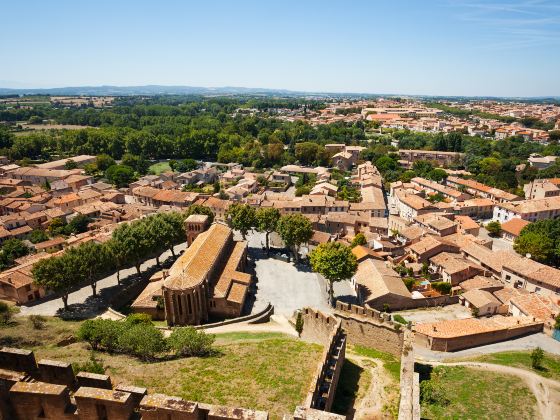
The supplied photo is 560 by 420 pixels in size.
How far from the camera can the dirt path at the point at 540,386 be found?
84.7ft

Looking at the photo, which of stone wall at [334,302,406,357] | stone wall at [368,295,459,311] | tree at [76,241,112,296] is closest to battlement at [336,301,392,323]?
stone wall at [334,302,406,357]

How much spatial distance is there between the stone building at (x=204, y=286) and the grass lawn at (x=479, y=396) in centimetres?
2128

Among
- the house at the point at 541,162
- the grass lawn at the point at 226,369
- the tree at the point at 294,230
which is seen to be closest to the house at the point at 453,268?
the tree at the point at 294,230

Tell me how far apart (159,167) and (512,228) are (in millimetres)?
102171

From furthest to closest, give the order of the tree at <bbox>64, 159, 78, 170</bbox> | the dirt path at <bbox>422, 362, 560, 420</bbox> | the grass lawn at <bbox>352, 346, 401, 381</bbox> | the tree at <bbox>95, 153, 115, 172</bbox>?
the tree at <bbox>95, 153, 115, 172</bbox> → the tree at <bbox>64, 159, 78, 170</bbox> → the grass lawn at <bbox>352, 346, 401, 381</bbox> → the dirt path at <bbox>422, 362, 560, 420</bbox>

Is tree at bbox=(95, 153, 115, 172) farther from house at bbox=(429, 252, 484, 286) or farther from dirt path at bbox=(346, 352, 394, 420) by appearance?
dirt path at bbox=(346, 352, 394, 420)

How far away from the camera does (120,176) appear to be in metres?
99.6

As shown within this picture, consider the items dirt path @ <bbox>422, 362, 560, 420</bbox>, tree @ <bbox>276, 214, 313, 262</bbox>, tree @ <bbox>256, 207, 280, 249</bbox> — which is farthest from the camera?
tree @ <bbox>256, 207, 280, 249</bbox>

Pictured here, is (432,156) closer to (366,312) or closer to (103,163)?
(103,163)

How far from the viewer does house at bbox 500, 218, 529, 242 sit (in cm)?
6506

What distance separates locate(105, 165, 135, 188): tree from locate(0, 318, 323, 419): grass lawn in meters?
70.3

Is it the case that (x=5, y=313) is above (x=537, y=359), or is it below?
below

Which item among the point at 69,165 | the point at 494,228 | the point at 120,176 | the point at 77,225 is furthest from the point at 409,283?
the point at 69,165

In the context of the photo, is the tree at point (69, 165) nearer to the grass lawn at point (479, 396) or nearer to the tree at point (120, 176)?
the tree at point (120, 176)
